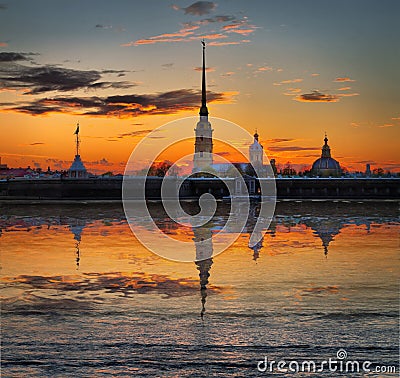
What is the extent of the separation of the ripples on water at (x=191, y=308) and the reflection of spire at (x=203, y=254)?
0.34ft

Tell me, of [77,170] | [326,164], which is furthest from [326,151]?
[77,170]

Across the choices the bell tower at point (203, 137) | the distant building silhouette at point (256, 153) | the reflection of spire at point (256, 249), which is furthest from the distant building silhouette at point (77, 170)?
the reflection of spire at point (256, 249)

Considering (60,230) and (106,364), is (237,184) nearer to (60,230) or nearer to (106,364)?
(60,230)

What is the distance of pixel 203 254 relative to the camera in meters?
22.1

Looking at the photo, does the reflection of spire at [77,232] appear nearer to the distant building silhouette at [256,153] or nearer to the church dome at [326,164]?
the church dome at [326,164]

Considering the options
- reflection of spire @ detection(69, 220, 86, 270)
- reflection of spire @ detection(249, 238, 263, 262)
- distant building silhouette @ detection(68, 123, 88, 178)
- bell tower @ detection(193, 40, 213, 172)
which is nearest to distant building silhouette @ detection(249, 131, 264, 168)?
→ bell tower @ detection(193, 40, 213, 172)

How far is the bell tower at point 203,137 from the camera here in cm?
15250

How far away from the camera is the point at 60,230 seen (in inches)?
1228

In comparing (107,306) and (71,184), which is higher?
(71,184)

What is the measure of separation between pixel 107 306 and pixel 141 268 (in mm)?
5428

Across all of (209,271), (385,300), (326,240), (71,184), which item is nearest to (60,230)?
(326,240)

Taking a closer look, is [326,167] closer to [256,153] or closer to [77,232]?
[256,153]

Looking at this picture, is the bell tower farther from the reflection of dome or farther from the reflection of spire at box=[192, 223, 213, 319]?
the reflection of spire at box=[192, 223, 213, 319]

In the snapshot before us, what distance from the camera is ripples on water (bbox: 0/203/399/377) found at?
9898mm
